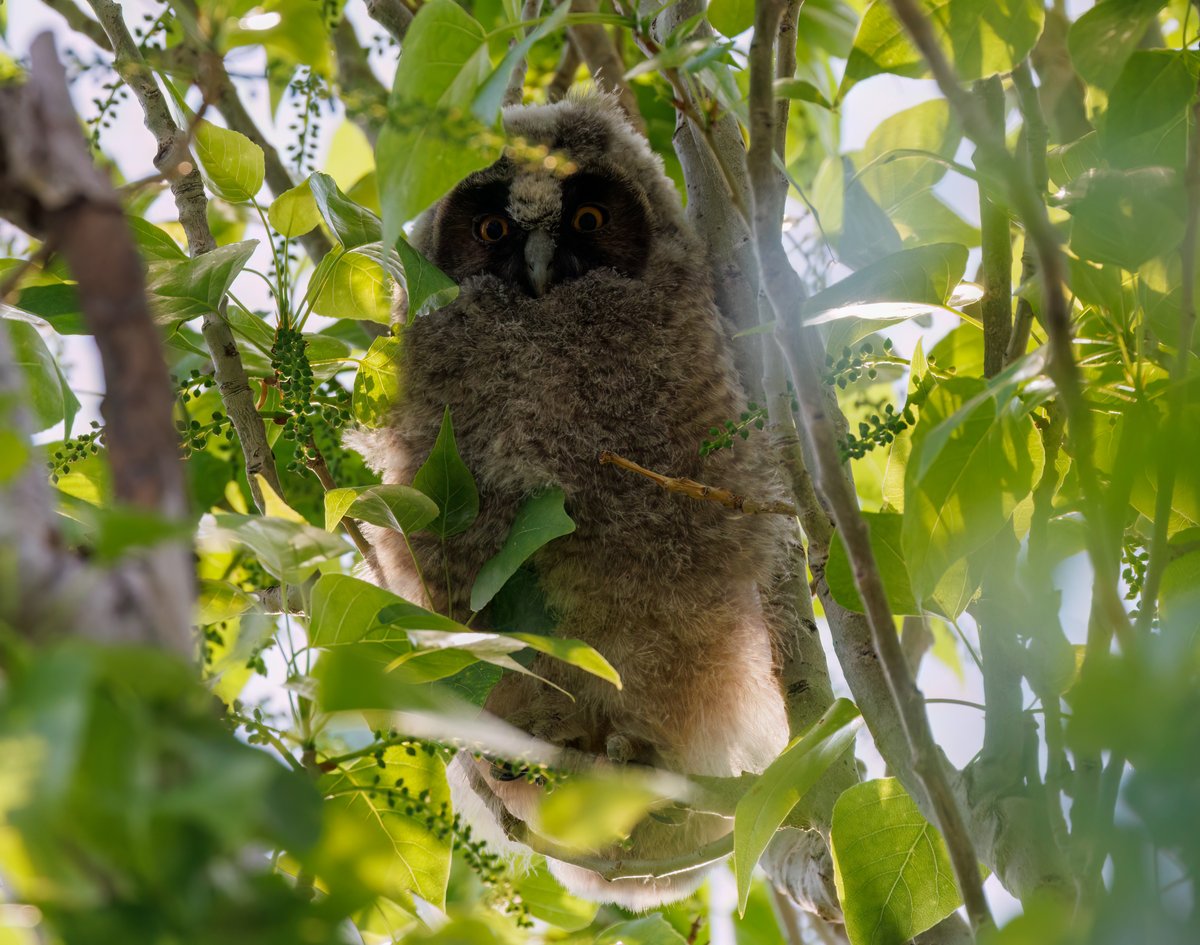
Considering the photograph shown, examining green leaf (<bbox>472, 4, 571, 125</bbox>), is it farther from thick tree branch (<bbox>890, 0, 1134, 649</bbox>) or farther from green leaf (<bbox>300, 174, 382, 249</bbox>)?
green leaf (<bbox>300, 174, 382, 249</bbox>)

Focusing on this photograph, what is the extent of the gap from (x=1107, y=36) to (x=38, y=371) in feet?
4.54

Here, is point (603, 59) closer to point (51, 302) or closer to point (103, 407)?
point (51, 302)

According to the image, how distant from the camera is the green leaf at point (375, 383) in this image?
1.97 m

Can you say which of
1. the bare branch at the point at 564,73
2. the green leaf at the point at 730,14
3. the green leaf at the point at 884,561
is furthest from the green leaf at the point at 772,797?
the bare branch at the point at 564,73

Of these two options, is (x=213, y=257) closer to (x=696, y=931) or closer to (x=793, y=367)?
(x=793, y=367)

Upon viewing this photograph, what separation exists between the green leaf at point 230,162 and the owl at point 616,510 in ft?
1.54

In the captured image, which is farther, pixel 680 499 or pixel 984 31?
pixel 680 499

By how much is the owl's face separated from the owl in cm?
3

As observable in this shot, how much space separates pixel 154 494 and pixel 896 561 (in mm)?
920

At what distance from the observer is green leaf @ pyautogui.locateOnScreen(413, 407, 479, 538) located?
163cm

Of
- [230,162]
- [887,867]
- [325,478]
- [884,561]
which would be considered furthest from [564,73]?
[887,867]

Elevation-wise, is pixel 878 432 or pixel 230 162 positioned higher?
pixel 230 162

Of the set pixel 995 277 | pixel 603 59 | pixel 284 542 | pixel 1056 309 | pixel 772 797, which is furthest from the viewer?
pixel 603 59

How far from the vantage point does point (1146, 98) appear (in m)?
1.32
